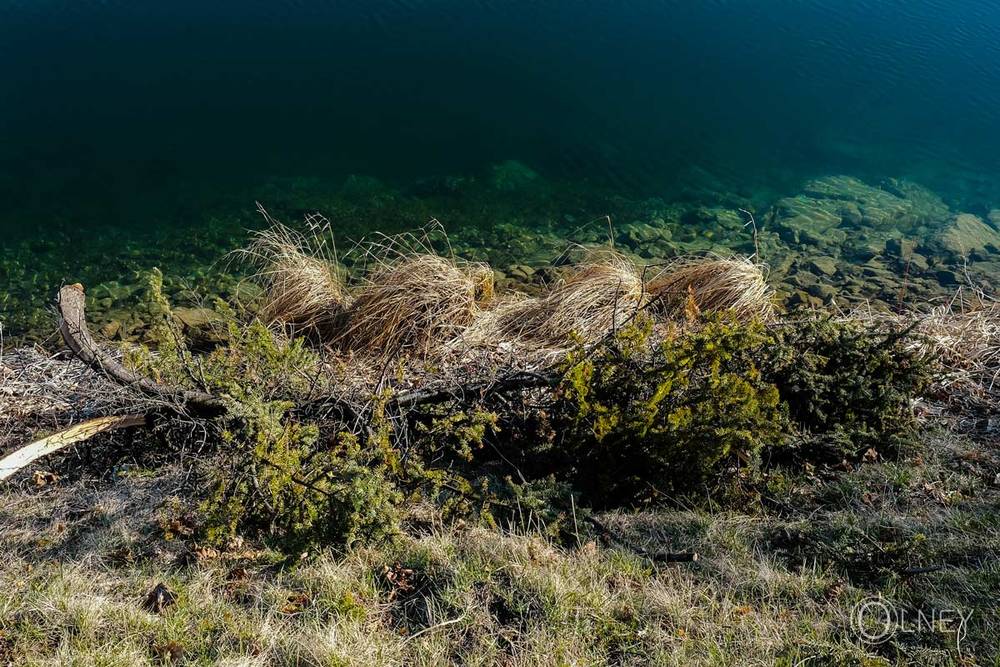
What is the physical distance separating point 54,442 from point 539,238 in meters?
6.33

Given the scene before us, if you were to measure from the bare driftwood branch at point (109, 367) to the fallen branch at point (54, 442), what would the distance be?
21cm

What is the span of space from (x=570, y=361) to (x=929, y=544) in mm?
1971

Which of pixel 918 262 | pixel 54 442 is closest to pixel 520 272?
pixel 918 262

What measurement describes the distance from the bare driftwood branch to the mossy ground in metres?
0.48

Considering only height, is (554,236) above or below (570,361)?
below

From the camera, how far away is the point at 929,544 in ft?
11.2

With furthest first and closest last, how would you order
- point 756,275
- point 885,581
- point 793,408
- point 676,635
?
point 756,275
point 793,408
point 885,581
point 676,635

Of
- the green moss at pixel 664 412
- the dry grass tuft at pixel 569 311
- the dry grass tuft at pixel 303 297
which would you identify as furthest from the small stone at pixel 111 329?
the green moss at pixel 664 412

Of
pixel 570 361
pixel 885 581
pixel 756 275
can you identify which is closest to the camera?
pixel 885 581

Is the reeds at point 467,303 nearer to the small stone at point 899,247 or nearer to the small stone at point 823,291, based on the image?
the small stone at point 823,291

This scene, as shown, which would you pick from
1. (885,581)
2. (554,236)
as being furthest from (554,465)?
(554,236)

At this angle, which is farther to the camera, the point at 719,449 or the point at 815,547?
the point at 719,449

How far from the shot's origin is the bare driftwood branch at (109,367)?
4.14 metres

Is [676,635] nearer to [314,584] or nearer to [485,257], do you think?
[314,584]
